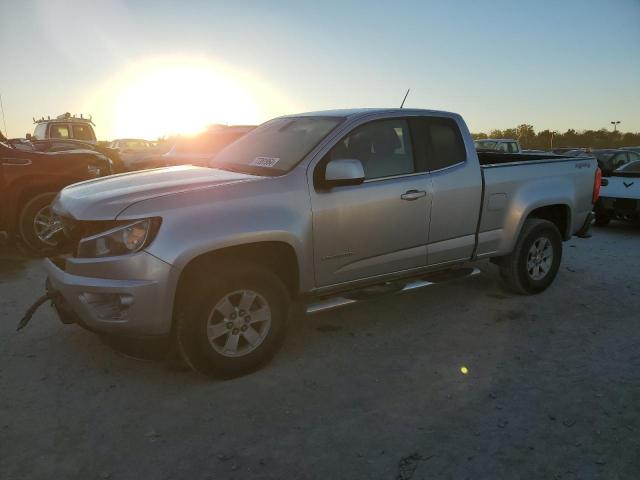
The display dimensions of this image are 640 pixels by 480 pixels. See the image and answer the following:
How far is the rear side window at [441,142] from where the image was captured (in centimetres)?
429

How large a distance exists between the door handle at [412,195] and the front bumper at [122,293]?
1886 millimetres

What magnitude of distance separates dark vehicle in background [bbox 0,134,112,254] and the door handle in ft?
15.8

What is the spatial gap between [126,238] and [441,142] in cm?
270

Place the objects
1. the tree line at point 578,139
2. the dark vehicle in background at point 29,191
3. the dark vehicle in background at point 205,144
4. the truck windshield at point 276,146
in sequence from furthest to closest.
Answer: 1. the tree line at point 578,139
2. the dark vehicle in background at point 205,144
3. the dark vehicle in background at point 29,191
4. the truck windshield at point 276,146

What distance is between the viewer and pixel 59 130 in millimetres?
14914

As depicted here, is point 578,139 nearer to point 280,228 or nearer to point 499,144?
point 499,144

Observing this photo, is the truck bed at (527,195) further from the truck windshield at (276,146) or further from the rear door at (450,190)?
the truck windshield at (276,146)

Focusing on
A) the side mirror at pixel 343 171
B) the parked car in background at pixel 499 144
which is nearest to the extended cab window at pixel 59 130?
the parked car in background at pixel 499 144

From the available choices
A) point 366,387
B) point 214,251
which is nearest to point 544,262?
point 366,387

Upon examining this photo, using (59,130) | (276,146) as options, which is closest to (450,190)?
(276,146)

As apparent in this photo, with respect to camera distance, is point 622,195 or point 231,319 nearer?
point 231,319

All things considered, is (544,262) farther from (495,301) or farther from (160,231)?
(160,231)

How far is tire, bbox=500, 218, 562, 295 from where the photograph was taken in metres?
4.98

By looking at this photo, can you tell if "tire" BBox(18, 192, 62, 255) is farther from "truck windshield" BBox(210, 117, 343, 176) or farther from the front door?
the front door
